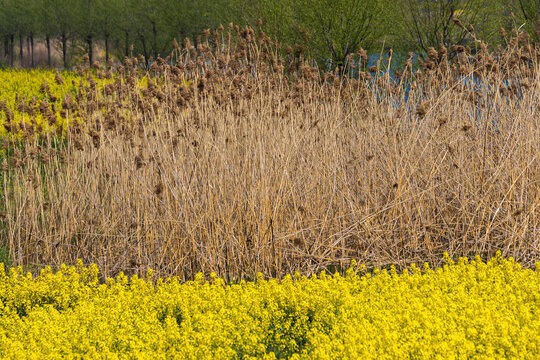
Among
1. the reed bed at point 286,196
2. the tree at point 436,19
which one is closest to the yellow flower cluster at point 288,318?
the reed bed at point 286,196

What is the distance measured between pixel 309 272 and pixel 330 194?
0.78 metres

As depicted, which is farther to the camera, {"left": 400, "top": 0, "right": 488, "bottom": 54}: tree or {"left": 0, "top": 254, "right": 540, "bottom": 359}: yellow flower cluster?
{"left": 400, "top": 0, "right": 488, "bottom": 54}: tree

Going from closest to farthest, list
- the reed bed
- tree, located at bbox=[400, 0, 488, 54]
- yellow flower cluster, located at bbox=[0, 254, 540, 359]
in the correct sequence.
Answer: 1. yellow flower cluster, located at bbox=[0, 254, 540, 359]
2. the reed bed
3. tree, located at bbox=[400, 0, 488, 54]

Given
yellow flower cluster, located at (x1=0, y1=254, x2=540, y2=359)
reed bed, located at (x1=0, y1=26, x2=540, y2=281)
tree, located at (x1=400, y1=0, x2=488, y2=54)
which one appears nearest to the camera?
yellow flower cluster, located at (x1=0, y1=254, x2=540, y2=359)

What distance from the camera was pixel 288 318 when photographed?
402cm

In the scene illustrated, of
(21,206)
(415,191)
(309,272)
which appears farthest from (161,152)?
(415,191)

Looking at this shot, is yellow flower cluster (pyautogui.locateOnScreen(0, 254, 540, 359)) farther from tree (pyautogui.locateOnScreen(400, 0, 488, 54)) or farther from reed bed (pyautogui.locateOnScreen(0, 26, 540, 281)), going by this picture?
tree (pyautogui.locateOnScreen(400, 0, 488, 54))

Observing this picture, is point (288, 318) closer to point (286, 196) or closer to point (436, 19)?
point (286, 196)

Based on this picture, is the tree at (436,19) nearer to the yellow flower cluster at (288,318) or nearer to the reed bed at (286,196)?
the reed bed at (286,196)

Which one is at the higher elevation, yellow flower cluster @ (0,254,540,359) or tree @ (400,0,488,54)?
tree @ (400,0,488,54)

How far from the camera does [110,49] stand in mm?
33938

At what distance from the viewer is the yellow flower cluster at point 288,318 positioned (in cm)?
327

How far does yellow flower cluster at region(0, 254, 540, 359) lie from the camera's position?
3.27 metres

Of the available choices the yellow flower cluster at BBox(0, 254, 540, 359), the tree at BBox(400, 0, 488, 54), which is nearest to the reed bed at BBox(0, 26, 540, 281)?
the yellow flower cluster at BBox(0, 254, 540, 359)
